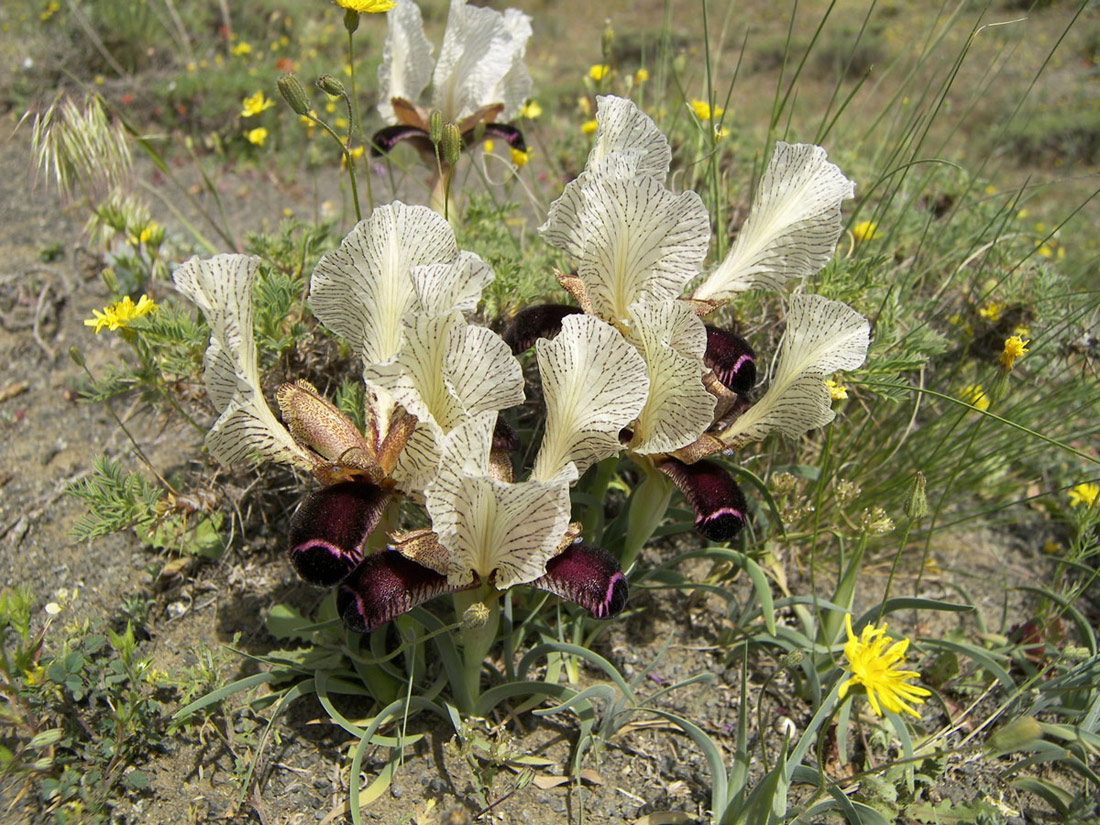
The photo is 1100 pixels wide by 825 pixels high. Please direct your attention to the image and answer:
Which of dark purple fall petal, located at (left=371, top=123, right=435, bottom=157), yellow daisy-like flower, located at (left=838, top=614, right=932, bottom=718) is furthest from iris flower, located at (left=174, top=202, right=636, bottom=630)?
dark purple fall petal, located at (left=371, top=123, right=435, bottom=157)

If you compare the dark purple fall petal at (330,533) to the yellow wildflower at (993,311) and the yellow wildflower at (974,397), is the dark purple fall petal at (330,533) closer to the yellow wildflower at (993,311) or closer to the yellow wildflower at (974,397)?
the yellow wildflower at (974,397)

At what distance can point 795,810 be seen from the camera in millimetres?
1677

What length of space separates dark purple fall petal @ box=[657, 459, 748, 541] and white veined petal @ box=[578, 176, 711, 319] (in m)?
0.39

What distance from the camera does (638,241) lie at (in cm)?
164

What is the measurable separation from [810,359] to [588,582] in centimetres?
69

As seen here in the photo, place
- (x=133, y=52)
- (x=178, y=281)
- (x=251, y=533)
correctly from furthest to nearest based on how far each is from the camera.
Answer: (x=133, y=52)
(x=251, y=533)
(x=178, y=281)

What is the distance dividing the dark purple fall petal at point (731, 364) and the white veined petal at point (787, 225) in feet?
0.70

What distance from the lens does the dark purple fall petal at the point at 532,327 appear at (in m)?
1.76

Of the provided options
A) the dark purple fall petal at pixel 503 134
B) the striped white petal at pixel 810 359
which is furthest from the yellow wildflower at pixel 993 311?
the dark purple fall petal at pixel 503 134

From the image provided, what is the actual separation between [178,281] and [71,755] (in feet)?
3.96

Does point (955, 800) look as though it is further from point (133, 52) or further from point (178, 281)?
point (133, 52)

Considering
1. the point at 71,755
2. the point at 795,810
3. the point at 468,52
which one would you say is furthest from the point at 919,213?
the point at 71,755

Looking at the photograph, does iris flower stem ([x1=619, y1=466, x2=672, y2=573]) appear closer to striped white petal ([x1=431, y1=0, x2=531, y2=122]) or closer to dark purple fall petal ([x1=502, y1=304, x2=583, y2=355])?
dark purple fall petal ([x1=502, y1=304, x2=583, y2=355])

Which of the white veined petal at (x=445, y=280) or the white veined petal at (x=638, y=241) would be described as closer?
the white veined petal at (x=445, y=280)
